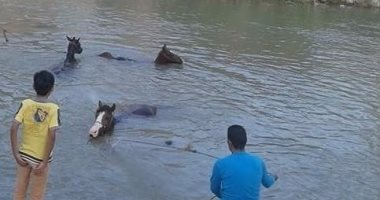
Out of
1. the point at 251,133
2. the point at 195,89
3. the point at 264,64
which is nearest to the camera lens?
the point at 251,133

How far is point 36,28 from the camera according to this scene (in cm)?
2188

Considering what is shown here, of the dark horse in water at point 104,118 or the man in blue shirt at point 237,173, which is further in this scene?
the dark horse in water at point 104,118

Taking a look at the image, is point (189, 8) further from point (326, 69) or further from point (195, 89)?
point (195, 89)

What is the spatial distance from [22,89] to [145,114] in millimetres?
3078

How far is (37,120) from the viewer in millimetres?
6043

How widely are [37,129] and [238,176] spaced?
2.04 meters

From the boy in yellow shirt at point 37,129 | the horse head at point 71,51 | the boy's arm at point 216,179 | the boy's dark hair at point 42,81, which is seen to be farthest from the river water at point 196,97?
the boy's arm at point 216,179

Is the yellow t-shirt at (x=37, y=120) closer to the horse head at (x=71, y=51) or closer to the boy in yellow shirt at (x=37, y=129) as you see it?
the boy in yellow shirt at (x=37, y=129)

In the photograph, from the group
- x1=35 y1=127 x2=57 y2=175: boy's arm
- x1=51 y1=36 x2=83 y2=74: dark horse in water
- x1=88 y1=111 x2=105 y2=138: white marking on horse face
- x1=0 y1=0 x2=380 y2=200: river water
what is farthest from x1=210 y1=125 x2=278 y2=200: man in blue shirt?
x1=51 y1=36 x2=83 y2=74: dark horse in water

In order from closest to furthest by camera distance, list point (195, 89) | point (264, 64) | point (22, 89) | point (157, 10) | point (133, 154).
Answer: point (133, 154), point (22, 89), point (195, 89), point (264, 64), point (157, 10)

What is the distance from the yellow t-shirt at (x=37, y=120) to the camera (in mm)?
6020

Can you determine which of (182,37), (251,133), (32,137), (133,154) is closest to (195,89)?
(251,133)

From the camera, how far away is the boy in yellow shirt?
5984 mm

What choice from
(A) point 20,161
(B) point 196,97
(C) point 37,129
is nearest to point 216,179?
(C) point 37,129
